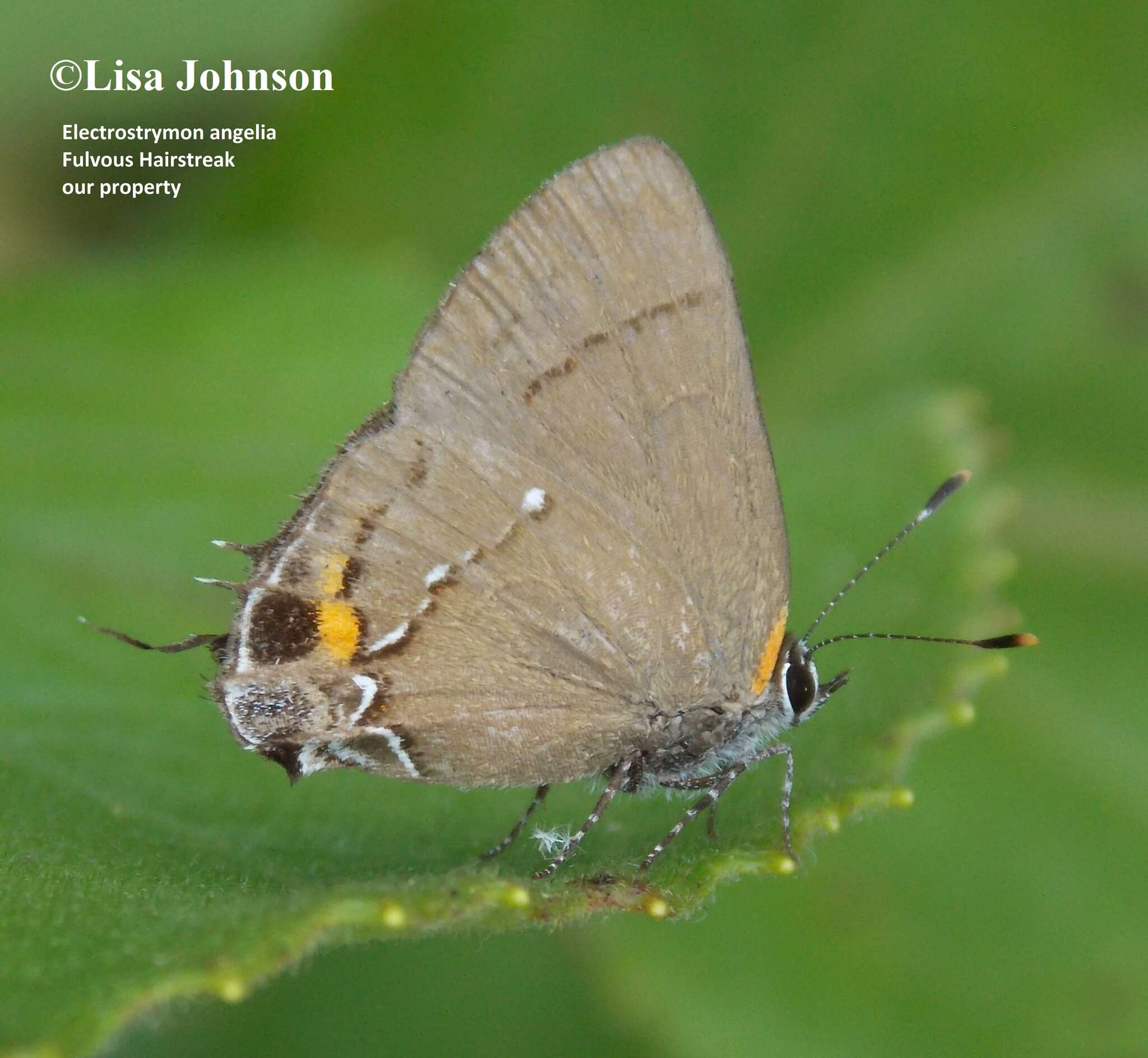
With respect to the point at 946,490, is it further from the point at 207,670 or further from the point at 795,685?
the point at 207,670

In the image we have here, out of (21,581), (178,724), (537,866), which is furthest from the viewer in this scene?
(21,581)

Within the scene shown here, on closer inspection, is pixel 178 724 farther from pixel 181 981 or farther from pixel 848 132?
pixel 848 132

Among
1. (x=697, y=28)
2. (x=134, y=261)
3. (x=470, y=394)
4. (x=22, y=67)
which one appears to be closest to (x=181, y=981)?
(x=470, y=394)

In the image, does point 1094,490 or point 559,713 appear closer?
point 559,713

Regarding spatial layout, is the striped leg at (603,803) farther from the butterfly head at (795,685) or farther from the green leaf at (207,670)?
the butterfly head at (795,685)

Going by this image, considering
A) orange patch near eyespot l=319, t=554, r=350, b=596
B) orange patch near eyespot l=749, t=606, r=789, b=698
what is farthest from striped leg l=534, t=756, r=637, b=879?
orange patch near eyespot l=319, t=554, r=350, b=596

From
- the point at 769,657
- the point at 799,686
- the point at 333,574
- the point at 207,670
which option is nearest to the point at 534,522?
the point at 333,574

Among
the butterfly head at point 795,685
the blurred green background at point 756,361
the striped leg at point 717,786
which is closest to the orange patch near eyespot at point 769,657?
the butterfly head at point 795,685

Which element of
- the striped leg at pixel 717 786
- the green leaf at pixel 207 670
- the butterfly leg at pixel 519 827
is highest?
the green leaf at pixel 207 670
